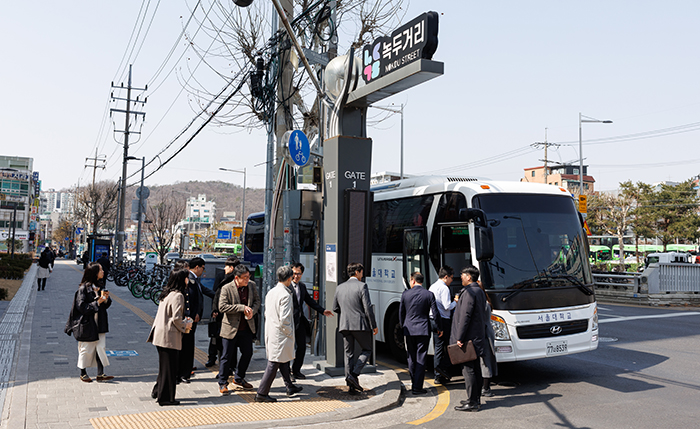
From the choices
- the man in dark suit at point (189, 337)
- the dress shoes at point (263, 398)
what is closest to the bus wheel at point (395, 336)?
the dress shoes at point (263, 398)

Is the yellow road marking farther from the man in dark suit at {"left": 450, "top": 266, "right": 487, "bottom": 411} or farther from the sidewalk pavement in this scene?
the sidewalk pavement

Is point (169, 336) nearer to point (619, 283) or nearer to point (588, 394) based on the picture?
point (588, 394)

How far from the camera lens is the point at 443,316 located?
27.0 feet

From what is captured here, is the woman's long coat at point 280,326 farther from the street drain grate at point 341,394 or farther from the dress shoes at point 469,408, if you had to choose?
the dress shoes at point 469,408

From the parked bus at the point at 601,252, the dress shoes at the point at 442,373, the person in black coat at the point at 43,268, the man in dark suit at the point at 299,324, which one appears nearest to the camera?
the man in dark suit at the point at 299,324

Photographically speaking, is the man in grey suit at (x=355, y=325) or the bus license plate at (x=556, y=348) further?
the bus license plate at (x=556, y=348)

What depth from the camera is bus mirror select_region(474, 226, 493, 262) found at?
763 centimetres

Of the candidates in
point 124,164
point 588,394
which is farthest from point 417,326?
point 124,164

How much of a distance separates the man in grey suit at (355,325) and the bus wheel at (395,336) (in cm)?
249

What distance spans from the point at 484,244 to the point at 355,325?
2120 millimetres

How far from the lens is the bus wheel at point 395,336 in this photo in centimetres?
974

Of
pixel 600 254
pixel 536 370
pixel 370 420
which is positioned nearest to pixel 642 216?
pixel 600 254

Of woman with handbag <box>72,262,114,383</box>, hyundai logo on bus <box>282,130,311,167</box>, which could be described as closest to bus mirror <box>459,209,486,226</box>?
hyundai logo on bus <box>282,130,311,167</box>

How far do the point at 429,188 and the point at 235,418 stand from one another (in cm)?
524
